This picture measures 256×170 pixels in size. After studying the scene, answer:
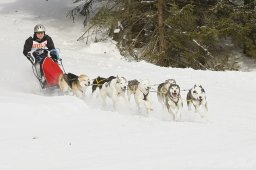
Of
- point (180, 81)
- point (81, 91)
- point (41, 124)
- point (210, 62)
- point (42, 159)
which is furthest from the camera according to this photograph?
point (210, 62)

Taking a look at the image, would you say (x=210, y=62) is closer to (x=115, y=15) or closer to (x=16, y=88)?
(x=115, y=15)

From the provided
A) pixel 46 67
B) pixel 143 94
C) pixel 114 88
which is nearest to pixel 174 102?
pixel 143 94

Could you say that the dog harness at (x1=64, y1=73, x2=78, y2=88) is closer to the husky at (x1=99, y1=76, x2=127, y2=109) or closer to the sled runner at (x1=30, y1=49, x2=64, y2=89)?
the sled runner at (x1=30, y1=49, x2=64, y2=89)

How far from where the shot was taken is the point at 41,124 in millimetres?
7031

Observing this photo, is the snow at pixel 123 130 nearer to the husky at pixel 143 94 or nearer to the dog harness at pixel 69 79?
the husky at pixel 143 94

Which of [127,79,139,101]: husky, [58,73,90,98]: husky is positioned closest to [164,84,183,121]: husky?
[127,79,139,101]: husky

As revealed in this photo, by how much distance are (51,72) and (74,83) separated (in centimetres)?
78

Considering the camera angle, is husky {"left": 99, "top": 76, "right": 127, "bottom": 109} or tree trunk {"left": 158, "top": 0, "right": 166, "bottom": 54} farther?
tree trunk {"left": 158, "top": 0, "right": 166, "bottom": 54}

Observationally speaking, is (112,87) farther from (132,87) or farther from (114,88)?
(132,87)

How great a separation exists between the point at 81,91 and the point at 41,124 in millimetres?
2211

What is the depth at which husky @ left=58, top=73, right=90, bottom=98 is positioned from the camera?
9039 mm

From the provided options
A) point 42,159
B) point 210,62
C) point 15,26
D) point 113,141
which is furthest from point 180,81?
point 15,26

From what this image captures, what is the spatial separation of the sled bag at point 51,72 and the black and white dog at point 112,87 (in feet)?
2.93

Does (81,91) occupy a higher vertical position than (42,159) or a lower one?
higher
